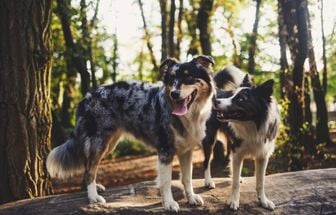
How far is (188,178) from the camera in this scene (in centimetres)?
577

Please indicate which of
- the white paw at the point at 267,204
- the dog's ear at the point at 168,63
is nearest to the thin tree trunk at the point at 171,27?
the dog's ear at the point at 168,63

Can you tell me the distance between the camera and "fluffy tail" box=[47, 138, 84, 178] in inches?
247

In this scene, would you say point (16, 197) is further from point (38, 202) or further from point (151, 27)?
point (151, 27)

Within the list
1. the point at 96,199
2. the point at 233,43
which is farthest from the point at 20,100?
the point at 233,43

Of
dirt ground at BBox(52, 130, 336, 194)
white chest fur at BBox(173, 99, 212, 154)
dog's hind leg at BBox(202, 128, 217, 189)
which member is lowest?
dirt ground at BBox(52, 130, 336, 194)

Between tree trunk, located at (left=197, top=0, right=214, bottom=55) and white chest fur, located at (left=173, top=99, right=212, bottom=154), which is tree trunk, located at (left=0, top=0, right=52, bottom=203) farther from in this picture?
tree trunk, located at (left=197, top=0, right=214, bottom=55)

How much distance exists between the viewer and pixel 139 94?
6.09 metres

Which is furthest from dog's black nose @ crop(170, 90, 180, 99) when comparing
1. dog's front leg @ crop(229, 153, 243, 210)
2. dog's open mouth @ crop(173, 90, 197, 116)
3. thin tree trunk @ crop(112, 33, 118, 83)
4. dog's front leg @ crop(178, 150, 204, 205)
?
thin tree trunk @ crop(112, 33, 118, 83)

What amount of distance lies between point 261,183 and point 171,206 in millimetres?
1140

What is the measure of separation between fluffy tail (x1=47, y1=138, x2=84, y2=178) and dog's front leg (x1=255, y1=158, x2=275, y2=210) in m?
2.34

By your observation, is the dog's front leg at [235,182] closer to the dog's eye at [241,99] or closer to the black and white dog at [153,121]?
the black and white dog at [153,121]

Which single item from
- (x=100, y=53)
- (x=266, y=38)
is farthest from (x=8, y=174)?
(x=266, y=38)

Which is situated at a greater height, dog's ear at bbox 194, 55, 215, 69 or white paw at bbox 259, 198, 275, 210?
dog's ear at bbox 194, 55, 215, 69

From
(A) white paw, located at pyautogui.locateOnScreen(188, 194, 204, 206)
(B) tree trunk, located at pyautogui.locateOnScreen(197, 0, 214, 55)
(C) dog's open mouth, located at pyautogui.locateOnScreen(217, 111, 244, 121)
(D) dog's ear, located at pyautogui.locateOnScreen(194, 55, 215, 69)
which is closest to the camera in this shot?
(C) dog's open mouth, located at pyautogui.locateOnScreen(217, 111, 244, 121)
